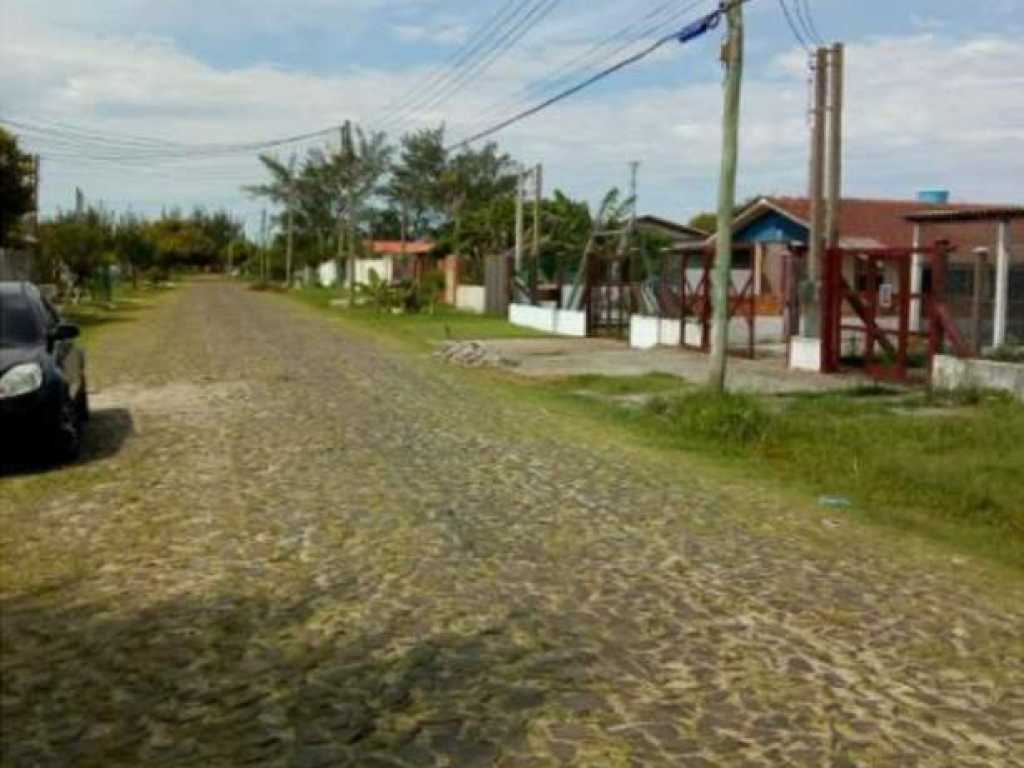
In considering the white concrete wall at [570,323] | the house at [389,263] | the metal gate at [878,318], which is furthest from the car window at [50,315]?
the house at [389,263]

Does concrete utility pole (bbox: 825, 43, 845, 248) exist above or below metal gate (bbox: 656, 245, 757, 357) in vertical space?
above

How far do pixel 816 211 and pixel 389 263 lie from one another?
54222 mm

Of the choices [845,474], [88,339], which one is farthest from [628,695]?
[88,339]

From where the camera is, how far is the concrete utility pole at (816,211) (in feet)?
77.4

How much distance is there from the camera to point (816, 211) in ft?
80.7

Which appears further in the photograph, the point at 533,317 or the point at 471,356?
the point at 533,317

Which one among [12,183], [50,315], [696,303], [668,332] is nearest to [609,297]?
[668,332]

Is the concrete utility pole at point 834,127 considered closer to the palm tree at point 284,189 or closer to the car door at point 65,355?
the car door at point 65,355

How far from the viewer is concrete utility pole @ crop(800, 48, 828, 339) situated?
23.6 m

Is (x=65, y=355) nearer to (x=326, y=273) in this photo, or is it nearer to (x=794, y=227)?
(x=794, y=227)

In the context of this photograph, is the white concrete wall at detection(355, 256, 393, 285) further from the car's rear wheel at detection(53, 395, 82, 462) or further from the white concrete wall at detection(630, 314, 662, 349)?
the car's rear wheel at detection(53, 395, 82, 462)

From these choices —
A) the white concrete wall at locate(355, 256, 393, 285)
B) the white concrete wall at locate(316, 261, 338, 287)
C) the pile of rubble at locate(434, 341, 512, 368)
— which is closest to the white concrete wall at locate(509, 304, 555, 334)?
the pile of rubble at locate(434, 341, 512, 368)

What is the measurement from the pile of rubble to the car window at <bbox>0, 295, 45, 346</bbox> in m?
12.5

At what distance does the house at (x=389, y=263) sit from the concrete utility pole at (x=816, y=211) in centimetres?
2831
